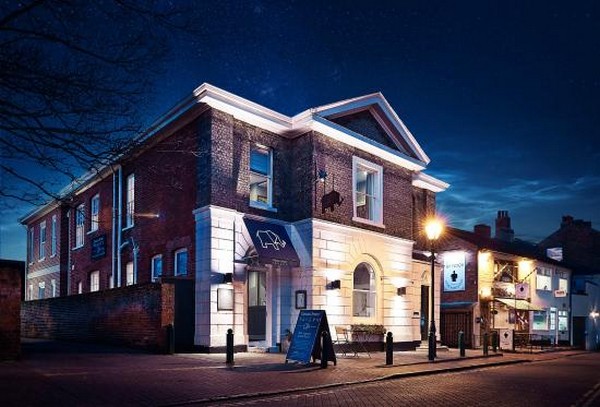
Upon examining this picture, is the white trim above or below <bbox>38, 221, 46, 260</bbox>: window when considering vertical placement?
above

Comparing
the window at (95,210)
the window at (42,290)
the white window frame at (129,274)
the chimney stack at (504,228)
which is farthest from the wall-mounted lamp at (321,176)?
the chimney stack at (504,228)

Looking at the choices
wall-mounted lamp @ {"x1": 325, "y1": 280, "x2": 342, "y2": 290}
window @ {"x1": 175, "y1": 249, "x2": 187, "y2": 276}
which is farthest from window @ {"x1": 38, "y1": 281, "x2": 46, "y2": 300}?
wall-mounted lamp @ {"x1": 325, "y1": 280, "x2": 342, "y2": 290}

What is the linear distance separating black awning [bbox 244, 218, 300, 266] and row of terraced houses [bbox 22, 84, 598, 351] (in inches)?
2.0

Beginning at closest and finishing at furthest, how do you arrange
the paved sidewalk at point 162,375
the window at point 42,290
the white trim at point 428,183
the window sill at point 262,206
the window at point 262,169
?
the paved sidewalk at point 162,375, the window sill at point 262,206, the window at point 262,169, the white trim at point 428,183, the window at point 42,290

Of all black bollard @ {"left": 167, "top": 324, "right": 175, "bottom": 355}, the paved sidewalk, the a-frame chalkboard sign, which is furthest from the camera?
black bollard @ {"left": 167, "top": 324, "right": 175, "bottom": 355}

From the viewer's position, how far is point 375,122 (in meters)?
22.9

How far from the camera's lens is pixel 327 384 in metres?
11.4

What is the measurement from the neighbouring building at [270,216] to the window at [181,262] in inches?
1.6

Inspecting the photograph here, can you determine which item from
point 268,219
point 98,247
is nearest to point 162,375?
point 268,219

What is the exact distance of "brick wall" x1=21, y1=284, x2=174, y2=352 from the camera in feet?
52.9

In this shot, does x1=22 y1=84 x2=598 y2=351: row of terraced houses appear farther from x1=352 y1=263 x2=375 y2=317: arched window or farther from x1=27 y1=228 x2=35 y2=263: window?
x1=27 y1=228 x2=35 y2=263: window

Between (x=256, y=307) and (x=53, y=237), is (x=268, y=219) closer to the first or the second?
(x=256, y=307)

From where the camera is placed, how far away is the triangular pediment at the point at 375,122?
68.1 ft

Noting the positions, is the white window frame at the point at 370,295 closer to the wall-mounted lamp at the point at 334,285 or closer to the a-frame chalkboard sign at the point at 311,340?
the wall-mounted lamp at the point at 334,285
